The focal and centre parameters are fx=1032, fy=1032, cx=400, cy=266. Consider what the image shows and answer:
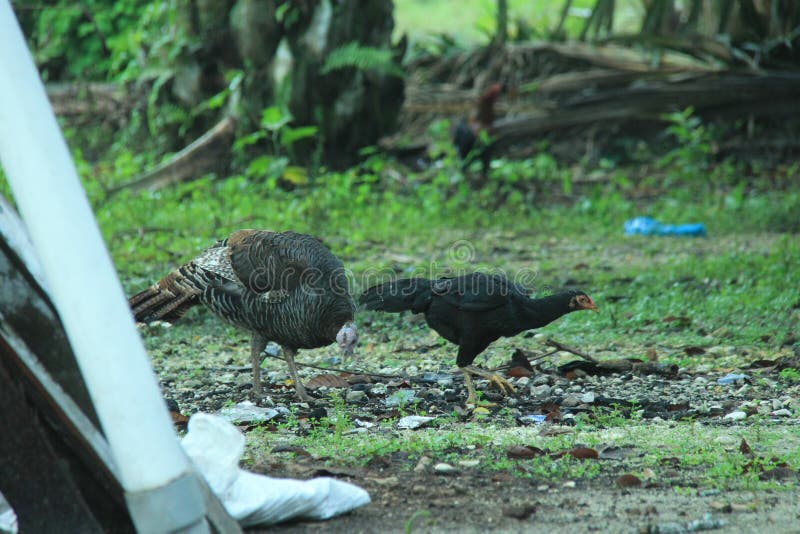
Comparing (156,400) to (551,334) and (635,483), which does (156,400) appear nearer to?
(635,483)

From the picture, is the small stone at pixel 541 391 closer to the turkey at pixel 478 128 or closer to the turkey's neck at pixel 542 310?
the turkey's neck at pixel 542 310

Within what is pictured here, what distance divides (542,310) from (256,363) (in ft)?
5.10

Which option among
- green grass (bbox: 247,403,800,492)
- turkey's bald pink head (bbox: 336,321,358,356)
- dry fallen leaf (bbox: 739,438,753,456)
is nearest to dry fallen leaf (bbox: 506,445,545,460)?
green grass (bbox: 247,403,800,492)

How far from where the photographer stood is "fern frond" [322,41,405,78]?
11195 mm

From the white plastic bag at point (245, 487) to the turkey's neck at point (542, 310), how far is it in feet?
7.74

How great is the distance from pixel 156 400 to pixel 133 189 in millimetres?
8918

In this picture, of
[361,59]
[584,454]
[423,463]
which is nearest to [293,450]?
[423,463]

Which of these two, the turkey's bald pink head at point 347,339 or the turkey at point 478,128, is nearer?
the turkey's bald pink head at point 347,339

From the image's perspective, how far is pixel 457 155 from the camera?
39.5ft

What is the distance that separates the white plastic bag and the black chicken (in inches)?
82.1

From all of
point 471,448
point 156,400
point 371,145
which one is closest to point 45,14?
point 371,145

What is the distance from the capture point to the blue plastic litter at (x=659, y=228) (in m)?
9.98

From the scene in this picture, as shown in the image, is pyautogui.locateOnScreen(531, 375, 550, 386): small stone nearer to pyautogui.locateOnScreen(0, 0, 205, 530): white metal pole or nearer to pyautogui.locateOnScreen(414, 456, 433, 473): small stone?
pyautogui.locateOnScreen(414, 456, 433, 473): small stone

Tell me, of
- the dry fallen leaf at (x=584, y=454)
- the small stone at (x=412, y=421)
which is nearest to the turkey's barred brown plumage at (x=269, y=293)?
the small stone at (x=412, y=421)
